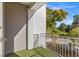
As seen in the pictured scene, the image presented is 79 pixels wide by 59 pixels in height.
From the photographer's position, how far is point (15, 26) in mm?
5879

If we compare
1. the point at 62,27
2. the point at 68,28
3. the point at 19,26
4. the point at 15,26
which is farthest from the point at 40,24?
the point at 15,26

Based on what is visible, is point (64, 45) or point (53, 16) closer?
point (64, 45)

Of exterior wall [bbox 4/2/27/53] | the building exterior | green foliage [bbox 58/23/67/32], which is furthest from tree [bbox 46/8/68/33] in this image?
exterior wall [bbox 4/2/27/53]

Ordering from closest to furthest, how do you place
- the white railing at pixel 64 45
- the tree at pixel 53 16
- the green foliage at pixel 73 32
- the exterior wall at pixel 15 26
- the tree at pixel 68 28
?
the white railing at pixel 64 45
the exterior wall at pixel 15 26
the green foliage at pixel 73 32
the tree at pixel 68 28
the tree at pixel 53 16

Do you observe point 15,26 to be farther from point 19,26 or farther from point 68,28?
point 68,28

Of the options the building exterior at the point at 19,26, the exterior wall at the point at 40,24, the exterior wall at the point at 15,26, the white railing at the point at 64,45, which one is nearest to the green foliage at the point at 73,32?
the white railing at the point at 64,45

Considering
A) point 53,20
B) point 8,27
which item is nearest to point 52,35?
point 53,20

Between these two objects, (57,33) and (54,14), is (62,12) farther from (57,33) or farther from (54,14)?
(57,33)

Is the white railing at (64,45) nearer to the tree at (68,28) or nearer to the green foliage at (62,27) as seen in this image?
the green foliage at (62,27)

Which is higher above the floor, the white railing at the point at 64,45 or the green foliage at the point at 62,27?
the green foliage at the point at 62,27

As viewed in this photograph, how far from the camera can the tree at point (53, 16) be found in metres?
7.71

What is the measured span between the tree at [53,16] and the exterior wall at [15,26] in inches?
74.4

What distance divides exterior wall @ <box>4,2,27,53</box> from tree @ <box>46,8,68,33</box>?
74.4 inches

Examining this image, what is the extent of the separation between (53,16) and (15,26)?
99.1 inches
